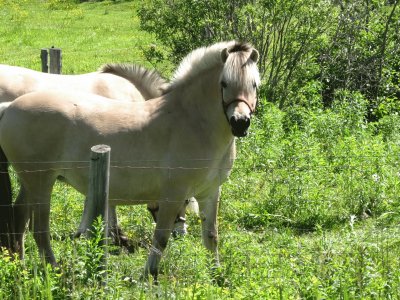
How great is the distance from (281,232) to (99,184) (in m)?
2.17

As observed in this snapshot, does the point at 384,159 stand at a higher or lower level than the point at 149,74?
lower

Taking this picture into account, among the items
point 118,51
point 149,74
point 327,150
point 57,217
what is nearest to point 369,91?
point 327,150

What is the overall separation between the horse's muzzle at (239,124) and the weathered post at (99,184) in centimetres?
110

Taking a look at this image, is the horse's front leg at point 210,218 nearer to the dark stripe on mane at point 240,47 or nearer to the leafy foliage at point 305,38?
the dark stripe on mane at point 240,47

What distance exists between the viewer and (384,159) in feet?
26.5

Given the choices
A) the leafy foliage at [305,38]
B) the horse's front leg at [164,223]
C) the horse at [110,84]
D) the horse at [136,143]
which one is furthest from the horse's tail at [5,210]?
the leafy foliage at [305,38]

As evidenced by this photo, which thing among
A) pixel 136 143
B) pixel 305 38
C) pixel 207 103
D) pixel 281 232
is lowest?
pixel 281 232

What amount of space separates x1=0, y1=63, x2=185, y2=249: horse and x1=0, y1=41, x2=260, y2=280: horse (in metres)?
0.58

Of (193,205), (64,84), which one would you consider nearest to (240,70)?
(193,205)

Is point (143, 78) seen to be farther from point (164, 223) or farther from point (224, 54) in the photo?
point (164, 223)

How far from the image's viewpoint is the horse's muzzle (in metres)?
5.50

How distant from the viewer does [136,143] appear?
19.3 ft

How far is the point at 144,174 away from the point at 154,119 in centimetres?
47

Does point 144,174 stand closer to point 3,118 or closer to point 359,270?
point 3,118
